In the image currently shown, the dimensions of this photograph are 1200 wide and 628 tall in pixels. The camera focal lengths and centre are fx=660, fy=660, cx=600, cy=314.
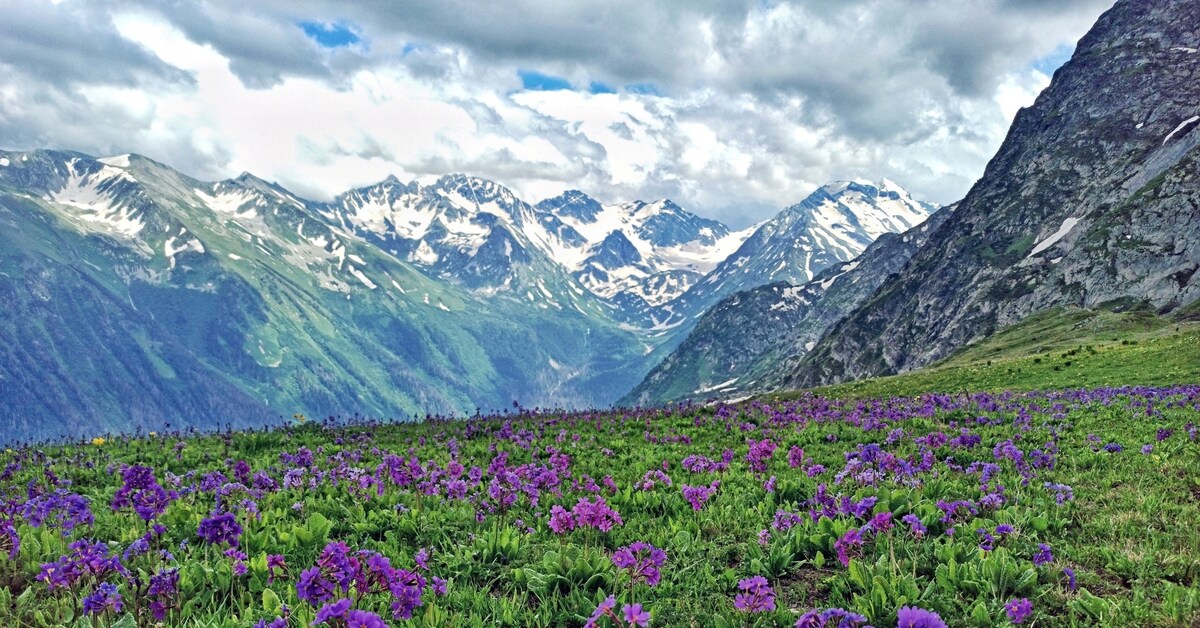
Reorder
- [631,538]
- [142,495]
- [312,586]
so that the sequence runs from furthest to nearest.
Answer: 1. [631,538]
2. [142,495]
3. [312,586]

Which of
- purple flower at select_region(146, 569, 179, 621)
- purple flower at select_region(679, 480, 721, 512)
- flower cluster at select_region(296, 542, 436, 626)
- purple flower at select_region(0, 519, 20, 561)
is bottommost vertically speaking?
purple flower at select_region(0, 519, 20, 561)

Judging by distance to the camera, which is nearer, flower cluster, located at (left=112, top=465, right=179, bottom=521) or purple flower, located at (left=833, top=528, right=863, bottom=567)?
purple flower, located at (left=833, top=528, right=863, bottom=567)

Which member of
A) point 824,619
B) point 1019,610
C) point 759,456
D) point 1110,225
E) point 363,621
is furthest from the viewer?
point 1110,225

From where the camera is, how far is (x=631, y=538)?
30.6 feet

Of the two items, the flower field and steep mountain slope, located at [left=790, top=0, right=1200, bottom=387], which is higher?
steep mountain slope, located at [left=790, top=0, right=1200, bottom=387]

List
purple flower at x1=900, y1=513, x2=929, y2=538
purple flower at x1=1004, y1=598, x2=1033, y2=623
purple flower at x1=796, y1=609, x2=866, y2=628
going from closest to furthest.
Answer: purple flower at x1=796, y1=609, x2=866, y2=628 → purple flower at x1=1004, y1=598, x2=1033, y2=623 → purple flower at x1=900, y1=513, x2=929, y2=538

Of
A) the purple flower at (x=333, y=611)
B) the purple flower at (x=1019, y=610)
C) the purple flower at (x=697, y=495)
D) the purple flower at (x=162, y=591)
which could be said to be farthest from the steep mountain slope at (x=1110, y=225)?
the purple flower at (x=162, y=591)

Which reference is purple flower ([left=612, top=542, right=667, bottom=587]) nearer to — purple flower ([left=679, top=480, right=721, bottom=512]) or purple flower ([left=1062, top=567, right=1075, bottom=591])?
purple flower ([left=679, top=480, right=721, bottom=512])

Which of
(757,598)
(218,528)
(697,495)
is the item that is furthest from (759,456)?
(218,528)

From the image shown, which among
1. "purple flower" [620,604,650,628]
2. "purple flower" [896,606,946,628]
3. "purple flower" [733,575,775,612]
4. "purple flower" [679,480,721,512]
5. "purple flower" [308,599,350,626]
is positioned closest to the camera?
"purple flower" [896,606,946,628]

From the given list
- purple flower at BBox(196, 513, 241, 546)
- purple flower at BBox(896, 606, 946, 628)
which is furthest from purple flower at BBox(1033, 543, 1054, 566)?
purple flower at BBox(196, 513, 241, 546)

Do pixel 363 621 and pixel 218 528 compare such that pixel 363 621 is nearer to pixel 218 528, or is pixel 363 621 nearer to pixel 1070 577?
pixel 218 528

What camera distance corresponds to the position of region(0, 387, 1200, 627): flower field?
250 inches

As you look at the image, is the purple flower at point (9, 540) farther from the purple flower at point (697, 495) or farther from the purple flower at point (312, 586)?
the purple flower at point (697, 495)
